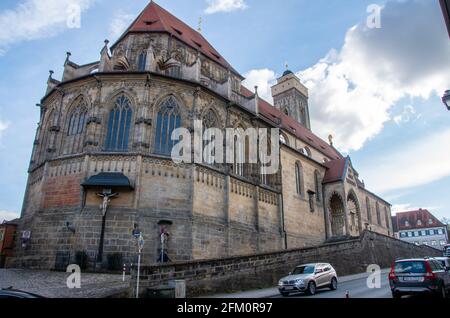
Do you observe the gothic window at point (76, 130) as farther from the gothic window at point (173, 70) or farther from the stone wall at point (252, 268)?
the stone wall at point (252, 268)

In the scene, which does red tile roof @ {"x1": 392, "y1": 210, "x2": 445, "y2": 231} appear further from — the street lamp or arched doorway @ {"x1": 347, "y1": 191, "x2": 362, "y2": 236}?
the street lamp

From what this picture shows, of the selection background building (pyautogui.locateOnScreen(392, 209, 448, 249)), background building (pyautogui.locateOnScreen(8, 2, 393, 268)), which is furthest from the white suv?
background building (pyautogui.locateOnScreen(392, 209, 448, 249))

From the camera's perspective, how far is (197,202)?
18234 mm

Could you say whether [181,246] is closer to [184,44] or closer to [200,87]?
[200,87]

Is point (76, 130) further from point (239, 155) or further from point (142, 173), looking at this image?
point (239, 155)

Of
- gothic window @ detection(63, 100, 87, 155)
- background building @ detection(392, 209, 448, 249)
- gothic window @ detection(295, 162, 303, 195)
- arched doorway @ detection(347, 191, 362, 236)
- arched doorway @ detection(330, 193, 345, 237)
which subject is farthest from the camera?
background building @ detection(392, 209, 448, 249)

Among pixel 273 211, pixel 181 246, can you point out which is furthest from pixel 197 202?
pixel 273 211

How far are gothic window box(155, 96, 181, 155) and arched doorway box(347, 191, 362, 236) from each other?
2111 centimetres

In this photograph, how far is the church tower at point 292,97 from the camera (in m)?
54.6

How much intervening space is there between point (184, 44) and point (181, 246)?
15328 mm

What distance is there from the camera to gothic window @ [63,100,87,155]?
63.0ft

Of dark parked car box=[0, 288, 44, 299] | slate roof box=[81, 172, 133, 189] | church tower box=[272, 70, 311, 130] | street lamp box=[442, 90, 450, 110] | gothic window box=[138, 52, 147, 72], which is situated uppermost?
church tower box=[272, 70, 311, 130]

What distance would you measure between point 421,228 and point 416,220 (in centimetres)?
202

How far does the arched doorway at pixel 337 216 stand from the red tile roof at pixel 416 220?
43082 millimetres
